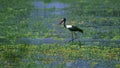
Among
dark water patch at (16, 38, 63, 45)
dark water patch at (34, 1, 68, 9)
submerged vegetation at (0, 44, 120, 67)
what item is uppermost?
dark water patch at (34, 1, 68, 9)

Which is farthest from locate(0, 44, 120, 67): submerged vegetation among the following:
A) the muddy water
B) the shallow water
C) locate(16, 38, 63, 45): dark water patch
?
the muddy water

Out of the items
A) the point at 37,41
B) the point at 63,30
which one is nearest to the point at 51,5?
the point at 63,30

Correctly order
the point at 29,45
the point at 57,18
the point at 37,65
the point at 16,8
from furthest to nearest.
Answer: the point at 16,8
the point at 57,18
the point at 29,45
the point at 37,65

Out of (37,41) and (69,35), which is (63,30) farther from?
(37,41)

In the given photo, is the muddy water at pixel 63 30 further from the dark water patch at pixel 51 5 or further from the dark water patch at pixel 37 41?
the dark water patch at pixel 51 5

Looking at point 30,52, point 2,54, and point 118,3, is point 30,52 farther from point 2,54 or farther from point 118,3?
point 118,3

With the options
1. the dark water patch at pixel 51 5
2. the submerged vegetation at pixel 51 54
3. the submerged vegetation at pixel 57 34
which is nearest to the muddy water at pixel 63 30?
the submerged vegetation at pixel 57 34

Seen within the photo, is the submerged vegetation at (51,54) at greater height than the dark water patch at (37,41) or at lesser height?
lesser

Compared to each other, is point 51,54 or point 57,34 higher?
point 57,34

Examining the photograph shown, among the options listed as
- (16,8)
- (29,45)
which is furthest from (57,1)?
(29,45)

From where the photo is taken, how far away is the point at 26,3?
29.7 metres

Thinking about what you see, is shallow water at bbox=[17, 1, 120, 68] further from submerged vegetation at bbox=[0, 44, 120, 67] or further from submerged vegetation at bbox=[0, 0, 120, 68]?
submerged vegetation at bbox=[0, 44, 120, 67]

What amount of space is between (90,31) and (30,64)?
6.18m

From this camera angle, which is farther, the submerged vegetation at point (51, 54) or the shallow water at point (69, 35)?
the submerged vegetation at point (51, 54)
